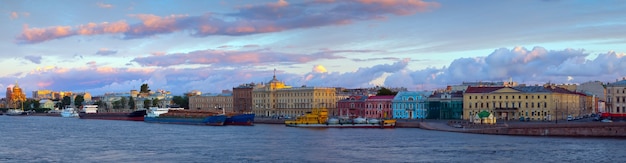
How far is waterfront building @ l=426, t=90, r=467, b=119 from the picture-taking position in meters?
82.5

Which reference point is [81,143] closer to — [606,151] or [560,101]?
[606,151]

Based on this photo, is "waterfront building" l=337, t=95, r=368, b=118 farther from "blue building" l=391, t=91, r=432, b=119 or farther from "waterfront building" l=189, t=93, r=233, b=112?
"waterfront building" l=189, t=93, r=233, b=112

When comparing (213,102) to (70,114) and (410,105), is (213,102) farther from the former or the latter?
(410,105)

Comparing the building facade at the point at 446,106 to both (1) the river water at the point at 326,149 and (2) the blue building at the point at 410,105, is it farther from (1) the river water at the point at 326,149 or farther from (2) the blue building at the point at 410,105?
(1) the river water at the point at 326,149

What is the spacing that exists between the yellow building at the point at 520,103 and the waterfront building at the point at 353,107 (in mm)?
19587

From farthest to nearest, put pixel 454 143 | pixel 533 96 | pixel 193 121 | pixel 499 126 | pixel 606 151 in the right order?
pixel 193 121, pixel 533 96, pixel 499 126, pixel 454 143, pixel 606 151

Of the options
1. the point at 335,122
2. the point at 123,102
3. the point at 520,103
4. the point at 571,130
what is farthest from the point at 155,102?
the point at 571,130

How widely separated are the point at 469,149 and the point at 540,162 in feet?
22.6

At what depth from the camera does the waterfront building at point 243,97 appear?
388 feet

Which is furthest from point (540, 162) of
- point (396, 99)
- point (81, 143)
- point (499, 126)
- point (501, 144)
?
point (396, 99)

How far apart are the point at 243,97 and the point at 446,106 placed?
143 ft

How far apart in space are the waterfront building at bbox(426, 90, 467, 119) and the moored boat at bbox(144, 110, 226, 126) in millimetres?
23228

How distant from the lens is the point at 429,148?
4275cm

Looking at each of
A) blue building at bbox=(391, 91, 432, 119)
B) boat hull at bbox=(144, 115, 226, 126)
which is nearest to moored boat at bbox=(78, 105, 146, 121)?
boat hull at bbox=(144, 115, 226, 126)
